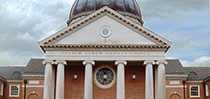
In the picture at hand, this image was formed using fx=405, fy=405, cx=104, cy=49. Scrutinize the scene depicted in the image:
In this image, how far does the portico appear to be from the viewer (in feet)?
133

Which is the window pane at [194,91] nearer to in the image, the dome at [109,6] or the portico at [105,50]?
the dome at [109,6]

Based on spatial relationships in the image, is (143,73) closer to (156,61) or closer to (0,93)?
(156,61)

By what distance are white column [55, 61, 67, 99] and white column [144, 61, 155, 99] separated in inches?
328

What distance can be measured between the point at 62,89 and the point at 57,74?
1.63 m

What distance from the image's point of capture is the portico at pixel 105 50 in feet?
133

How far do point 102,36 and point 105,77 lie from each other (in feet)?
17.2

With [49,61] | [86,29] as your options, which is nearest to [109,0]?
[86,29]

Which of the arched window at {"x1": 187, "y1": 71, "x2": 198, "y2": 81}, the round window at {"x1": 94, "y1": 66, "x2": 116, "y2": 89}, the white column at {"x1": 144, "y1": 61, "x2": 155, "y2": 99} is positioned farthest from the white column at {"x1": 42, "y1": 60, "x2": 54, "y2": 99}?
the arched window at {"x1": 187, "y1": 71, "x2": 198, "y2": 81}

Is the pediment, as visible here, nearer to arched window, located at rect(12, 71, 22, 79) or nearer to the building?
the building

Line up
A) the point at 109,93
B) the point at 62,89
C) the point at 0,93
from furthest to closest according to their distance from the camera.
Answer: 1. the point at 0,93
2. the point at 109,93
3. the point at 62,89

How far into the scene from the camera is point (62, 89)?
4025 cm

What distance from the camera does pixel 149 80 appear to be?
4034 cm

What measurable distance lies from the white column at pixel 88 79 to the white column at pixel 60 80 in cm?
229

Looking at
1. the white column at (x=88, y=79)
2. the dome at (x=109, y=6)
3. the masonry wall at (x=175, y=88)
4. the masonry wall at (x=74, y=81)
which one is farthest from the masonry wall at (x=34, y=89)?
the masonry wall at (x=175, y=88)
